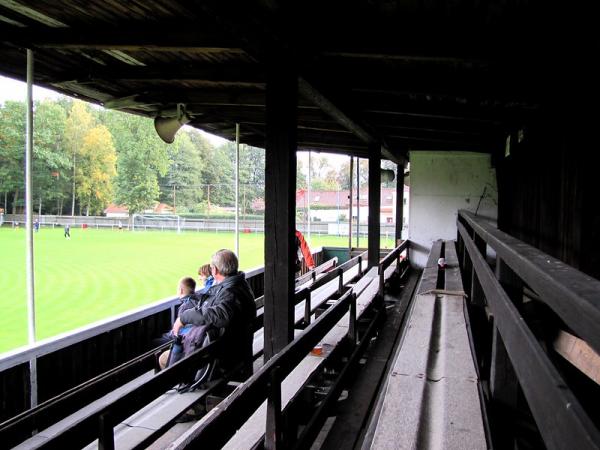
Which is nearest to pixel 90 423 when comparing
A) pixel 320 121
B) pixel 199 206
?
pixel 320 121

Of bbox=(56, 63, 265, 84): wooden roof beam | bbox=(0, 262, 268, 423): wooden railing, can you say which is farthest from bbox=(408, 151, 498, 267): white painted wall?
bbox=(56, 63, 265, 84): wooden roof beam

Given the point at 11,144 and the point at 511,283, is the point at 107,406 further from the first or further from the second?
the point at 11,144

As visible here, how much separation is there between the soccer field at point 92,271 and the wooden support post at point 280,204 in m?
9.24

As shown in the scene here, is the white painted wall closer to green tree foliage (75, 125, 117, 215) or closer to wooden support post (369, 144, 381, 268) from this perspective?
wooden support post (369, 144, 381, 268)

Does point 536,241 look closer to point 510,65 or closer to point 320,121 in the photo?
point 510,65

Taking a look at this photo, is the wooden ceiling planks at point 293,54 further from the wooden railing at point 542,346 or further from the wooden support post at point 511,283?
the wooden railing at point 542,346

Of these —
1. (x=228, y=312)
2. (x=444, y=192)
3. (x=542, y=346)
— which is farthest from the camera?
(x=444, y=192)

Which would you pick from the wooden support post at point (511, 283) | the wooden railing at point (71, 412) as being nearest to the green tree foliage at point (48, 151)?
the wooden railing at point (71, 412)

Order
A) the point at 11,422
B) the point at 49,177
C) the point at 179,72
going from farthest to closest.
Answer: the point at 49,177 < the point at 179,72 < the point at 11,422

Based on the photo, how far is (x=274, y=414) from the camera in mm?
1880

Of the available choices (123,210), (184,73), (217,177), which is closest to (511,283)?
(184,73)

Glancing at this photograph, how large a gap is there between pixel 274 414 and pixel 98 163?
2968 centimetres

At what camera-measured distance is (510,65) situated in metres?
2.87

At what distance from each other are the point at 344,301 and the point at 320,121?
127 inches
